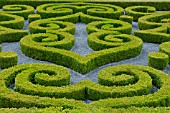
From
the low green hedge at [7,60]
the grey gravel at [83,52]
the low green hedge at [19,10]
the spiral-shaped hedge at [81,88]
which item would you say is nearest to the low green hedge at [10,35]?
the grey gravel at [83,52]

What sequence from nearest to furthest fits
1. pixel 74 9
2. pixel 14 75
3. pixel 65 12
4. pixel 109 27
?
pixel 14 75, pixel 109 27, pixel 65 12, pixel 74 9

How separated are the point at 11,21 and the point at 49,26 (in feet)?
6.45

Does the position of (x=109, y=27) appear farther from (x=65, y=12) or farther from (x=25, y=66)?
(x=25, y=66)

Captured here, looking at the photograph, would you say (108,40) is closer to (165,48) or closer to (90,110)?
(165,48)

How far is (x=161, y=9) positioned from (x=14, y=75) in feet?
47.1

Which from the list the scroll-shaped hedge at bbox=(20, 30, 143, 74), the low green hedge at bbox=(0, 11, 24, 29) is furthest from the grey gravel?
the low green hedge at bbox=(0, 11, 24, 29)

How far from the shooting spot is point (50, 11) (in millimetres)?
18031

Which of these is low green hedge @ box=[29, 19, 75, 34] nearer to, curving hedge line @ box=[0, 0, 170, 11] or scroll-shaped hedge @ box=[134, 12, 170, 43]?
scroll-shaped hedge @ box=[134, 12, 170, 43]

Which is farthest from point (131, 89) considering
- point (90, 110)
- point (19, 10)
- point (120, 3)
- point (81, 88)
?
point (120, 3)

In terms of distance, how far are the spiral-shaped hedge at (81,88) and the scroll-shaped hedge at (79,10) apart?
305 inches

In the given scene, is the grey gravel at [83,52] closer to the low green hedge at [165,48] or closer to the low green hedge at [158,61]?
the low green hedge at [158,61]

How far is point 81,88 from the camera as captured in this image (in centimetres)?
894

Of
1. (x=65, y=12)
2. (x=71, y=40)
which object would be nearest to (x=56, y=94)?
(x=71, y=40)

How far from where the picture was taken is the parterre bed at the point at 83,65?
820 cm
